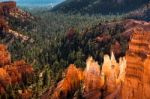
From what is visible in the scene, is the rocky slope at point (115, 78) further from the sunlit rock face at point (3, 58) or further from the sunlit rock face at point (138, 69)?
the sunlit rock face at point (3, 58)

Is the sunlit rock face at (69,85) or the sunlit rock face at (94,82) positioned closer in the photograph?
the sunlit rock face at (94,82)

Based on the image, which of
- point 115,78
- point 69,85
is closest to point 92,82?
point 115,78

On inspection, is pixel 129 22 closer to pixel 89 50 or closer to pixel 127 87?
pixel 89 50

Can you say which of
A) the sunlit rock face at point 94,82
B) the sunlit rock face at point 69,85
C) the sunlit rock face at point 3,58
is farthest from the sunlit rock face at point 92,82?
the sunlit rock face at point 3,58

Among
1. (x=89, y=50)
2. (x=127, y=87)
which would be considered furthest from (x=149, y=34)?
(x=89, y=50)

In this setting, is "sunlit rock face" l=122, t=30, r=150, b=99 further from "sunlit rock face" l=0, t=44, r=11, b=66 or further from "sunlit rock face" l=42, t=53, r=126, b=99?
"sunlit rock face" l=0, t=44, r=11, b=66

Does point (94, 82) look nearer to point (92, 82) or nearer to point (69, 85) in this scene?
point (92, 82)
